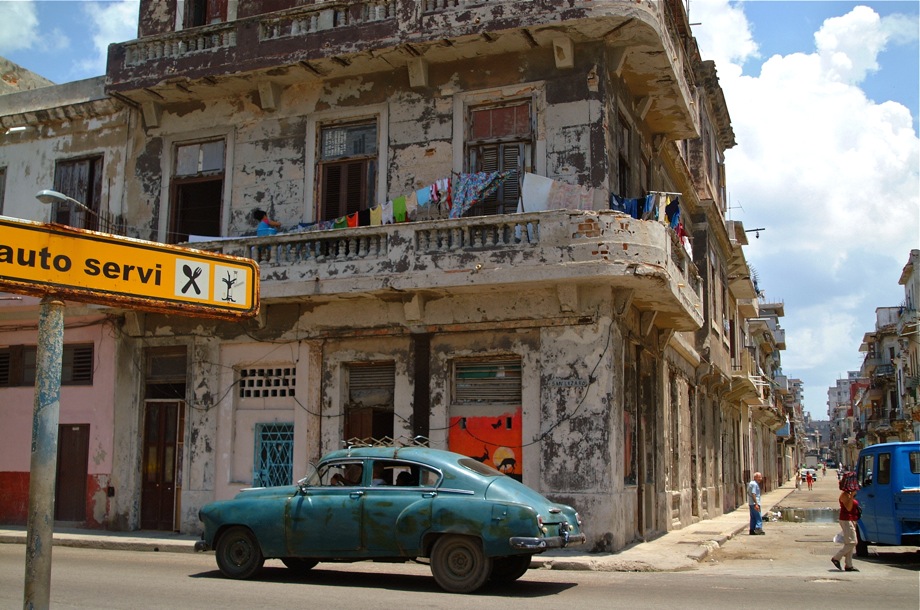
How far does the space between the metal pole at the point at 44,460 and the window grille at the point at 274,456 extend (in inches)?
523

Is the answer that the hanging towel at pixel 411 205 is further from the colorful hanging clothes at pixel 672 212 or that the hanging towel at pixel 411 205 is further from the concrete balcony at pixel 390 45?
the colorful hanging clothes at pixel 672 212

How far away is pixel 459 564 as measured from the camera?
10523 mm

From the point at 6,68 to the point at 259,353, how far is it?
38.1 ft

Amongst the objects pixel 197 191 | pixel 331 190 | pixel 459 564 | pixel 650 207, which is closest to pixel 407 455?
pixel 459 564

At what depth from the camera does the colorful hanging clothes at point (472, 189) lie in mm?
16328

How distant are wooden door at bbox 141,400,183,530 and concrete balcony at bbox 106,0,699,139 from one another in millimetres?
6452

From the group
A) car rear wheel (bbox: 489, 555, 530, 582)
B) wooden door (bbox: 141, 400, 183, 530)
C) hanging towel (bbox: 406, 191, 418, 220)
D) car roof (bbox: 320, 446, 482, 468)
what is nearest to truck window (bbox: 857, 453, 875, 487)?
car rear wheel (bbox: 489, 555, 530, 582)

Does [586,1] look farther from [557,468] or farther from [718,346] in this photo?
[718,346]

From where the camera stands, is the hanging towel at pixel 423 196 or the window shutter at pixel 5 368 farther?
the window shutter at pixel 5 368

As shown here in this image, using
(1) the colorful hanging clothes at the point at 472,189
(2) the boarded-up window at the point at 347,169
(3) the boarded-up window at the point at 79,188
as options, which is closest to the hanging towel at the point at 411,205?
(1) the colorful hanging clothes at the point at 472,189

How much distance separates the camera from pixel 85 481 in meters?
18.9

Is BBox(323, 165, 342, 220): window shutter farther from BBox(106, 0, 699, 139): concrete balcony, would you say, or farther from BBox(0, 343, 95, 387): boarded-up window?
BBox(0, 343, 95, 387): boarded-up window

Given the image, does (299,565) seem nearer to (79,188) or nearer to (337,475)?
(337,475)

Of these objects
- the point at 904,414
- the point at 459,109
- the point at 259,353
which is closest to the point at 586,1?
the point at 459,109
